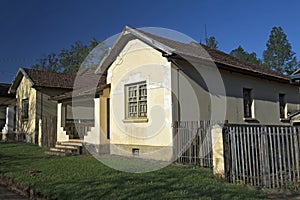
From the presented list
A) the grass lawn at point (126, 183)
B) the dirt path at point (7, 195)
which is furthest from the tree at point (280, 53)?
the dirt path at point (7, 195)

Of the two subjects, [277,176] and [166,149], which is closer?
[277,176]

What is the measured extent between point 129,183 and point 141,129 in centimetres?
544

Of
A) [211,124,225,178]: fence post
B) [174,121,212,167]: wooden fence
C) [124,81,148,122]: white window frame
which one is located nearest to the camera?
[211,124,225,178]: fence post

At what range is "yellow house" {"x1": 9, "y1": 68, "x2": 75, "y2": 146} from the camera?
2319 cm

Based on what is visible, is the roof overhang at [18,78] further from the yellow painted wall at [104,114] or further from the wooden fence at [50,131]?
the yellow painted wall at [104,114]

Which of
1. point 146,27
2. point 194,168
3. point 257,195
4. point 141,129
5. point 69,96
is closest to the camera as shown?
point 257,195

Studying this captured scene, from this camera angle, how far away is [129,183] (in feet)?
25.6

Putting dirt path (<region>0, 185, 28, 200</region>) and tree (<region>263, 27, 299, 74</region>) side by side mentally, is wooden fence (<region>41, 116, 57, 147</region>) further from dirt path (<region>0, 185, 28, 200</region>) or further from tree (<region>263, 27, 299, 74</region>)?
tree (<region>263, 27, 299, 74</region>)

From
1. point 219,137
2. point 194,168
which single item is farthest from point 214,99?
point 219,137

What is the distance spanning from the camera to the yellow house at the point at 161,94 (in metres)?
12.2

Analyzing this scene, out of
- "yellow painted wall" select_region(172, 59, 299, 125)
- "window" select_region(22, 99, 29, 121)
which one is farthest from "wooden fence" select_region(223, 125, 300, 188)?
"window" select_region(22, 99, 29, 121)

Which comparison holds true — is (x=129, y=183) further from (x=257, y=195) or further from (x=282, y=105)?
(x=282, y=105)

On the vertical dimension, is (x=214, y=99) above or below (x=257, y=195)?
above

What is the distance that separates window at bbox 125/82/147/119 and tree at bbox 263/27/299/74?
35943mm
